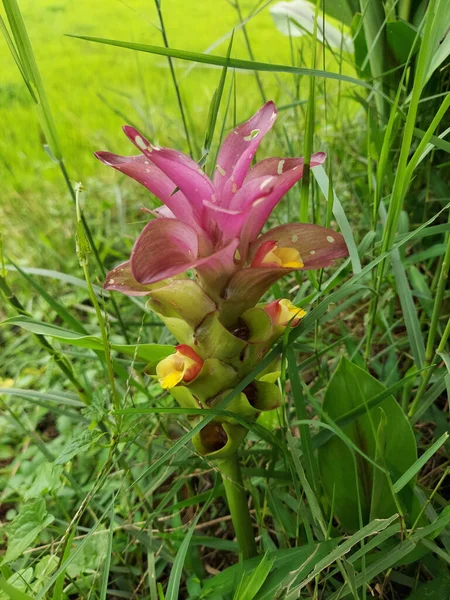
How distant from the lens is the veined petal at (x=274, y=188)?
1.26ft

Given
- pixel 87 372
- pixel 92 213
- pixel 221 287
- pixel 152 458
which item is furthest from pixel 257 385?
pixel 92 213

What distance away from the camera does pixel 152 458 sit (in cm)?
69

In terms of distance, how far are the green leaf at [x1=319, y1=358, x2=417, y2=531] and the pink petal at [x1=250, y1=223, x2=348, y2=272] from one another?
124mm

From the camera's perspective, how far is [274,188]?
0.37 m

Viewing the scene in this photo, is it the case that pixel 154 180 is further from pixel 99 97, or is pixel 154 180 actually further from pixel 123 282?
pixel 99 97

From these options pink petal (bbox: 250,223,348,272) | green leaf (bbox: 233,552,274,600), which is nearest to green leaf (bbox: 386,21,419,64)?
pink petal (bbox: 250,223,348,272)

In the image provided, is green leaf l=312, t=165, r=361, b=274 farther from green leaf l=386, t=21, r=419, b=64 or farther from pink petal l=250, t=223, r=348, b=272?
green leaf l=386, t=21, r=419, b=64

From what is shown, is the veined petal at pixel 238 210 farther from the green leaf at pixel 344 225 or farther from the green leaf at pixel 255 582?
the green leaf at pixel 255 582

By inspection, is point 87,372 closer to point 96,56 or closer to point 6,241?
point 6,241

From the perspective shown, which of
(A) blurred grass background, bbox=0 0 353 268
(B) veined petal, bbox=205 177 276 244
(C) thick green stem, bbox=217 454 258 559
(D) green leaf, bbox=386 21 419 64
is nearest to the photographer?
(B) veined petal, bbox=205 177 276 244

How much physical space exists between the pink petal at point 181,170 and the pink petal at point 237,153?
2 centimetres

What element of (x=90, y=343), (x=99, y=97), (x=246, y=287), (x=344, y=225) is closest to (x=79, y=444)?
(x=90, y=343)

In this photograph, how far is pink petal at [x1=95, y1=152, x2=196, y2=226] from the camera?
40 cm

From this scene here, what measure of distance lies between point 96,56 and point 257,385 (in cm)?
318
